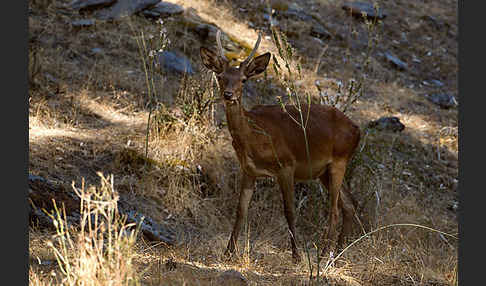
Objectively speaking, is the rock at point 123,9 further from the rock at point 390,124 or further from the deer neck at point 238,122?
the deer neck at point 238,122

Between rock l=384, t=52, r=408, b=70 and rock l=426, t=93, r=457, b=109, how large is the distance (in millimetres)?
1042

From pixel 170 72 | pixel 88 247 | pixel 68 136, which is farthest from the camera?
pixel 170 72

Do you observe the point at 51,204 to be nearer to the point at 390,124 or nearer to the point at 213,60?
the point at 213,60

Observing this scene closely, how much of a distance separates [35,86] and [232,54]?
3553 mm

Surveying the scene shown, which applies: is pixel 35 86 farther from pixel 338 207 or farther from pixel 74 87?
pixel 338 207

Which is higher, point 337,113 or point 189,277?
point 337,113

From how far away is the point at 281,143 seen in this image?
21.9 ft

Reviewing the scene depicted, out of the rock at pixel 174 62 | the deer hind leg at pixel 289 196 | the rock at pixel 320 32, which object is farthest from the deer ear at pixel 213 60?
the rock at pixel 320 32

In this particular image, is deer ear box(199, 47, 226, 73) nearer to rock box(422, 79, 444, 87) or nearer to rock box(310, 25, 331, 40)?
rock box(310, 25, 331, 40)

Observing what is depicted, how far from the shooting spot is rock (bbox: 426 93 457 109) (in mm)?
13398

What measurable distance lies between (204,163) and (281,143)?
208 cm

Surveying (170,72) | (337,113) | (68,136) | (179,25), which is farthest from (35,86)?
(337,113)

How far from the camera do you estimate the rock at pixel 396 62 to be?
47.0 feet

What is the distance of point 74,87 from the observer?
990 cm
